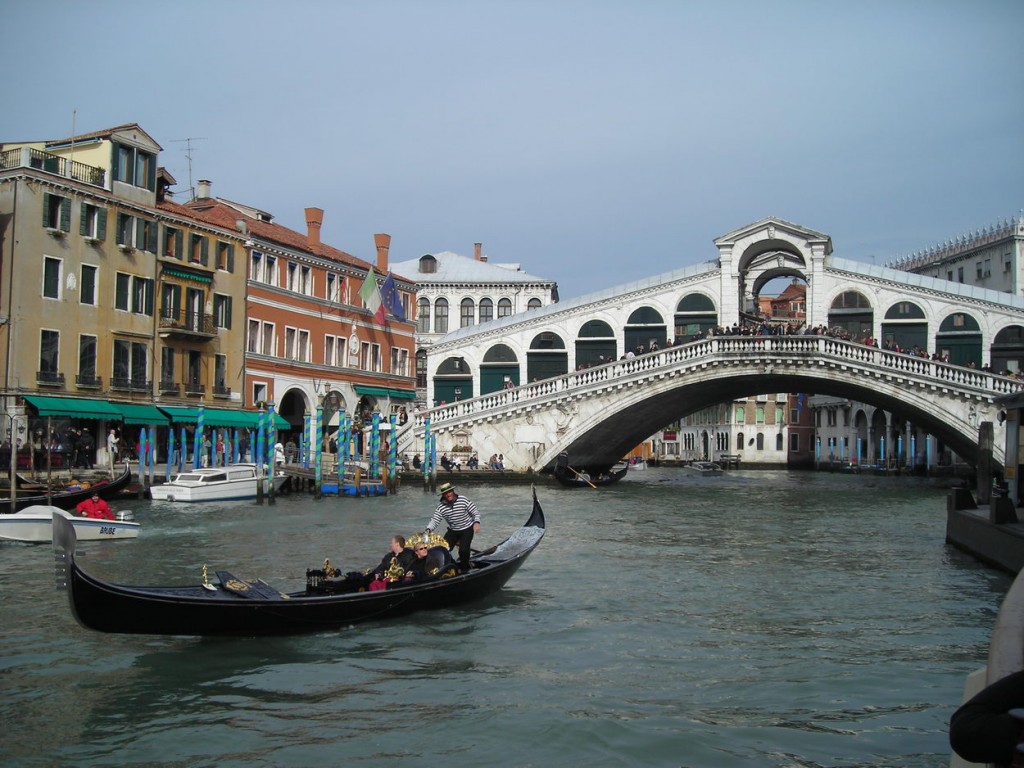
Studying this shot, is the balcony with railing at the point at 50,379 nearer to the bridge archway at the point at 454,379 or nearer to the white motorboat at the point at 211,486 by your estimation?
the white motorboat at the point at 211,486

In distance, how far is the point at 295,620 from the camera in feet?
24.3

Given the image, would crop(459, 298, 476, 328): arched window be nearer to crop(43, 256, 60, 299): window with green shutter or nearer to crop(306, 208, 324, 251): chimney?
crop(306, 208, 324, 251): chimney

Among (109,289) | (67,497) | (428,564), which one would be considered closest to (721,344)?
(109,289)

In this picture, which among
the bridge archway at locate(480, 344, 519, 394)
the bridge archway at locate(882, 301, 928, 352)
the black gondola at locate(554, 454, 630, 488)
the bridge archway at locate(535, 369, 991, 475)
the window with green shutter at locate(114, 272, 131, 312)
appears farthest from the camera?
the bridge archway at locate(480, 344, 519, 394)

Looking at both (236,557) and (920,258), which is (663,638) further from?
(920,258)

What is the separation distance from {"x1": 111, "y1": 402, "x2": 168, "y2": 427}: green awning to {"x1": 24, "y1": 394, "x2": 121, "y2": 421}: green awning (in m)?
0.23

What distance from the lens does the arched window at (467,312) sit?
38594 mm

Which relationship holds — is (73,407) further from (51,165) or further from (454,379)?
(454,379)

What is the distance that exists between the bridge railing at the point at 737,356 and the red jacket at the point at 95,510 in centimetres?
1287

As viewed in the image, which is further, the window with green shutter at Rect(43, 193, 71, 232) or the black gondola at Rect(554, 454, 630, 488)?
the black gondola at Rect(554, 454, 630, 488)

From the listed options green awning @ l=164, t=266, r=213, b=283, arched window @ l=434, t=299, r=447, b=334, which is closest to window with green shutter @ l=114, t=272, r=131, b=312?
green awning @ l=164, t=266, r=213, b=283

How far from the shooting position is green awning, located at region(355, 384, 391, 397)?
1172 inches

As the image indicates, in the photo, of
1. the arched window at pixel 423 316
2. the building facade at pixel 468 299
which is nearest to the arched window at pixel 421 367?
the building facade at pixel 468 299

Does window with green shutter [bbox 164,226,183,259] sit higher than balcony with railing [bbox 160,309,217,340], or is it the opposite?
window with green shutter [bbox 164,226,183,259]
